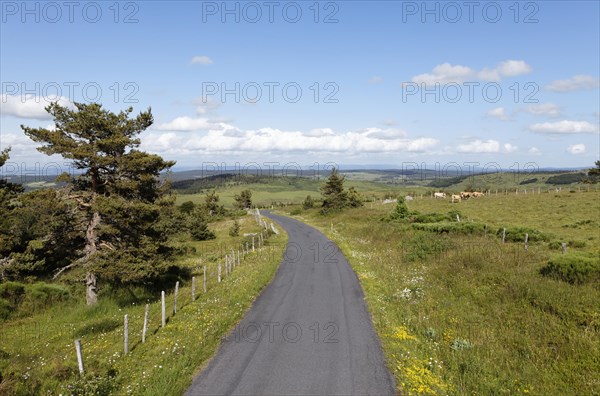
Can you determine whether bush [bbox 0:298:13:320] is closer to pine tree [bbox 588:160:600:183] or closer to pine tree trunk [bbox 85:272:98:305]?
pine tree trunk [bbox 85:272:98:305]

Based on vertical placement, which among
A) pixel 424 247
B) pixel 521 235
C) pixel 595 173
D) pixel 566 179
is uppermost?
pixel 595 173

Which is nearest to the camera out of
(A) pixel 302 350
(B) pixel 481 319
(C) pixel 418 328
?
(A) pixel 302 350

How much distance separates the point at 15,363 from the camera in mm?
11898

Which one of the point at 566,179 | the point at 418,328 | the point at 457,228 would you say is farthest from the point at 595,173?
the point at 566,179

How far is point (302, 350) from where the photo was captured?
12133 mm

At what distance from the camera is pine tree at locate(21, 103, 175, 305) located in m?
19.3

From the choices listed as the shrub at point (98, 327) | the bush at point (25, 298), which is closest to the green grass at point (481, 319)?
the shrub at point (98, 327)

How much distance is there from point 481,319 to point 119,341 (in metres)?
14.0

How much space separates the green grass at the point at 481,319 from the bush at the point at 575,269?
38 cm

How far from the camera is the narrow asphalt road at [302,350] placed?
32.1 feet

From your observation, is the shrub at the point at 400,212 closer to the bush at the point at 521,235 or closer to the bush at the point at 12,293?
the bush at the point at 521,235

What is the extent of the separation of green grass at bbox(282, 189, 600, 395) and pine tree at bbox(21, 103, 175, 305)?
1324 cm

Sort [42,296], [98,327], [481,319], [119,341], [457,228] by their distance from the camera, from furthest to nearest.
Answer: [457,228]
[42,296]
[98,327]
[481,319]
[119,341]

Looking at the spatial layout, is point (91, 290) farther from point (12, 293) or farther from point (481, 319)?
point (481, 319)
